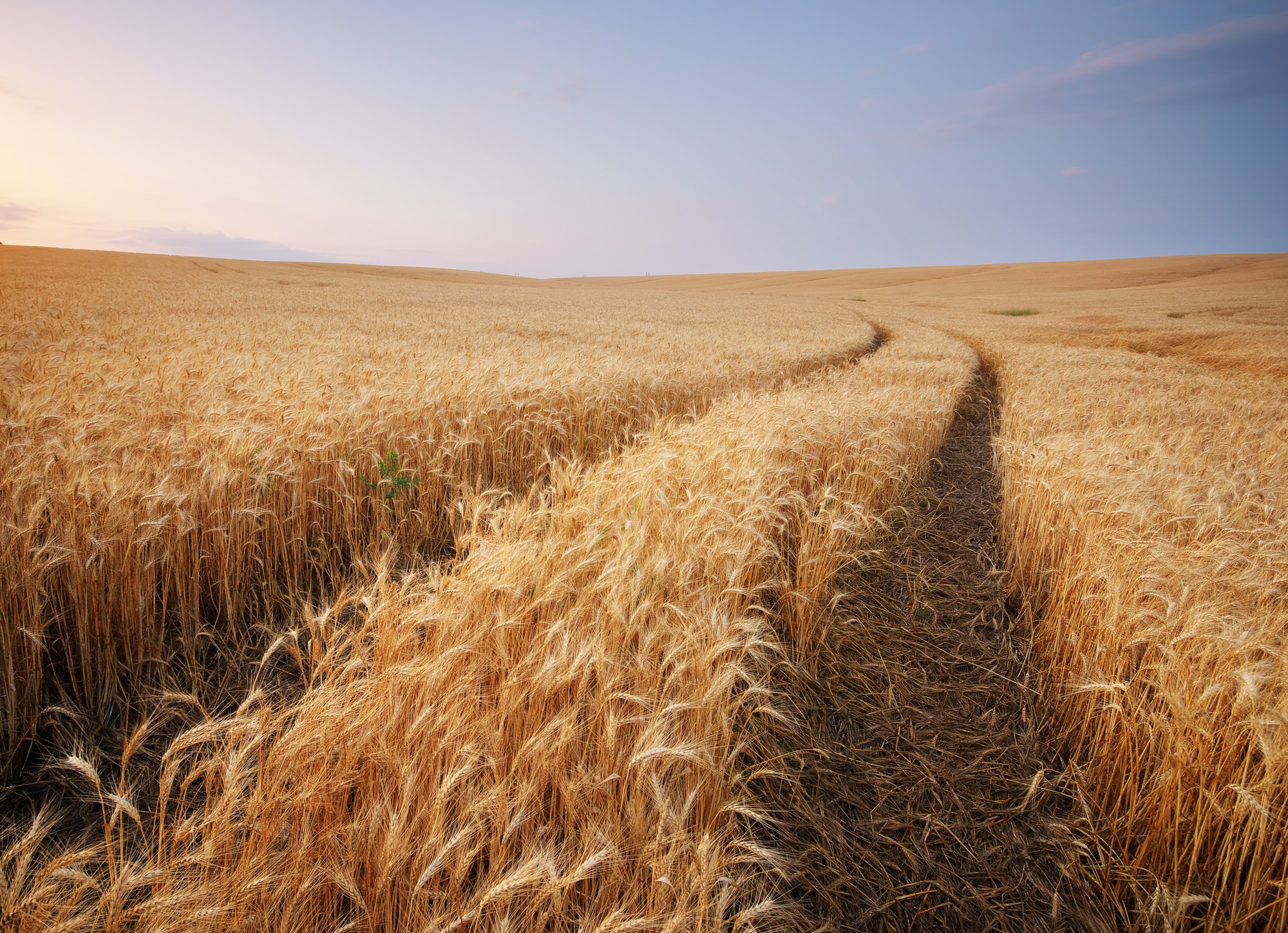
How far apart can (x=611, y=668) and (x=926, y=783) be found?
1.41m

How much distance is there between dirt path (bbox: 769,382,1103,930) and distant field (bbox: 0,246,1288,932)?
0.02 meters

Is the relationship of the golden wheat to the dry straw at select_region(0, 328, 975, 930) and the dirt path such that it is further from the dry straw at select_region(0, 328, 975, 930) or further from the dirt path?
the dirt path

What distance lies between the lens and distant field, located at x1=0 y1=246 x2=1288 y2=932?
1306mm

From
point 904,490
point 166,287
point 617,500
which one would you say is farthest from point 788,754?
point 166,287

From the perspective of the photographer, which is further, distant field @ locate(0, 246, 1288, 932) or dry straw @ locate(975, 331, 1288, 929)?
dry straw @ locate(975, 331, 1288, 929)

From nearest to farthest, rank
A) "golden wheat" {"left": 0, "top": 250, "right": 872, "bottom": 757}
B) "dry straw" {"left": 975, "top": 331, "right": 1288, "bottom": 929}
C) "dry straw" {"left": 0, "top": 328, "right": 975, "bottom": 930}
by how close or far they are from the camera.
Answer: "dry straw" {"left": 0, "top": 328, "right": 975, "bottom": 930} → "dry straw" {"left": 975, "top": 331, "right": 1288, "bottom": 929} → "golden wheat" {"left": 0, "top": 250, "right": 872, "bottom": 757}

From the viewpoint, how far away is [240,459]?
336cm

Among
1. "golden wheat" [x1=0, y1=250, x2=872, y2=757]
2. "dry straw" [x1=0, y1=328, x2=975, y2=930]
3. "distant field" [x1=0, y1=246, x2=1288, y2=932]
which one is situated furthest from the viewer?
"golden wheat" [x1=0, y1=250, x2=872, y2=757]

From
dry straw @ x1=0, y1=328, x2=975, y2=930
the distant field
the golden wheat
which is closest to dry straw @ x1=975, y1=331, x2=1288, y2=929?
the distant field

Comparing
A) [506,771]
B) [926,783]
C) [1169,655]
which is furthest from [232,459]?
[1169,655]

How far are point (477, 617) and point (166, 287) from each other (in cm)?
3162

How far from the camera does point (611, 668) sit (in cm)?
178

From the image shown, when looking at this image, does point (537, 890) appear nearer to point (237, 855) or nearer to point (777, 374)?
point (237, 855)

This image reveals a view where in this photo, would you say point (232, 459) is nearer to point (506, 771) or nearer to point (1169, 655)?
point (506, 771)
